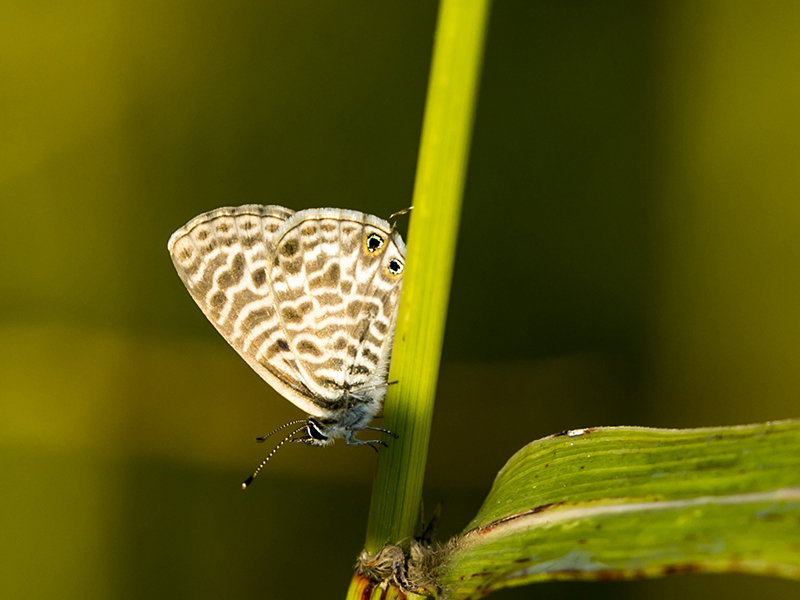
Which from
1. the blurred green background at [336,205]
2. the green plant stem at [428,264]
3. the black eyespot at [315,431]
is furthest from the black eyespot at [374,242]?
the green plant stem at [428,264]

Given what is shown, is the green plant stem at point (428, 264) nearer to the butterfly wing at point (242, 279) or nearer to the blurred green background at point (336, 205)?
the butterfly wing at point (242, 279)

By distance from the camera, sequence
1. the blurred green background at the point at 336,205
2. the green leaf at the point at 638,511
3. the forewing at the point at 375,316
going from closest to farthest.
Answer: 1. the green leaf at the point at 638,511
2. the forewing at the point at 375,316
3. the blurred green background at the point at 336,205

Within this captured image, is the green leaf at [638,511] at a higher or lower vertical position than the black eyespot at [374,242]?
lower

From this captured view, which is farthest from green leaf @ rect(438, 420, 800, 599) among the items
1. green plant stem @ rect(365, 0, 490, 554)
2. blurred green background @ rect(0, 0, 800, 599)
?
blurred green background @ rect(0, 0, 800, 599)

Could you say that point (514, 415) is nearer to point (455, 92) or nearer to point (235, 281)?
point (235, 281)

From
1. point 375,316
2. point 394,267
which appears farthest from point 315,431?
point 394,267

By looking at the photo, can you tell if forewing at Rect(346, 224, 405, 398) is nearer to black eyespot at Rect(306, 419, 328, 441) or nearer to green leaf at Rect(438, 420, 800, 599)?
black eyespot at Rect(306, 419, 328, 441)
